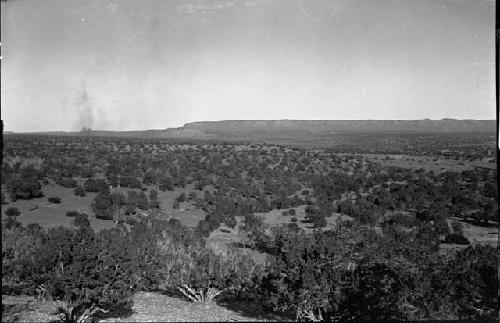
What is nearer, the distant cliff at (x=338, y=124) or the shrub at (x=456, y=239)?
the shrub at (x=456, y=239)

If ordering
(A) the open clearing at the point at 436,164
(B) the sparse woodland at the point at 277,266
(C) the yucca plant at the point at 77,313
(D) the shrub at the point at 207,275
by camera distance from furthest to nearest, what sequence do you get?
(A) the open clearing at the point at 436,164 → (D) the shrub at the point at 207,275 → (B) the sparse woodland at the point at 277,266 → (C) the yucca plant at the point at 77,313

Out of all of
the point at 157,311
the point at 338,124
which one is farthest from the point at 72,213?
the point at 338,124

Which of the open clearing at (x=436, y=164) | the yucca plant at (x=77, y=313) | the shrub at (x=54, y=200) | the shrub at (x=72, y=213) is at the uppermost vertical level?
the yucca plant at (x=77, y=313)

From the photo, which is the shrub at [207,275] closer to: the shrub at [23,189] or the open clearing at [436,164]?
the shrub at [23,189]

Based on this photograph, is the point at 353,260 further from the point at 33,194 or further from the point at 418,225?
the point at 33,194

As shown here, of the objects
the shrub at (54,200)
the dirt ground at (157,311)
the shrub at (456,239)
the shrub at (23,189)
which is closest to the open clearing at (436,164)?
the shrub at (456,239)

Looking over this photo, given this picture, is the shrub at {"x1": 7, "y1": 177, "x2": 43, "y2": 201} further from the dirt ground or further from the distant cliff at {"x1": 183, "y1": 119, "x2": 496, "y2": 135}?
the distant cliff at {"x1": 183, "y1": 119, "x2": 496, "y2": 135}

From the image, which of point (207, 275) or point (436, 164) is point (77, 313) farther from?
point (436, 164)

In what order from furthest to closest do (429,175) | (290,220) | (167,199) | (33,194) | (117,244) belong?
(429,175)
(167,199)
(33,194)
(290,220)
(117,244)

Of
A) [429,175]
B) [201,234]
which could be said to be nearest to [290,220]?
[201,234]

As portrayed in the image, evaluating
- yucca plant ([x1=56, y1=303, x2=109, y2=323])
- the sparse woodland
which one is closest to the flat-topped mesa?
the sparse woodland

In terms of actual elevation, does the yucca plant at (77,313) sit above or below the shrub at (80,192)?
above
